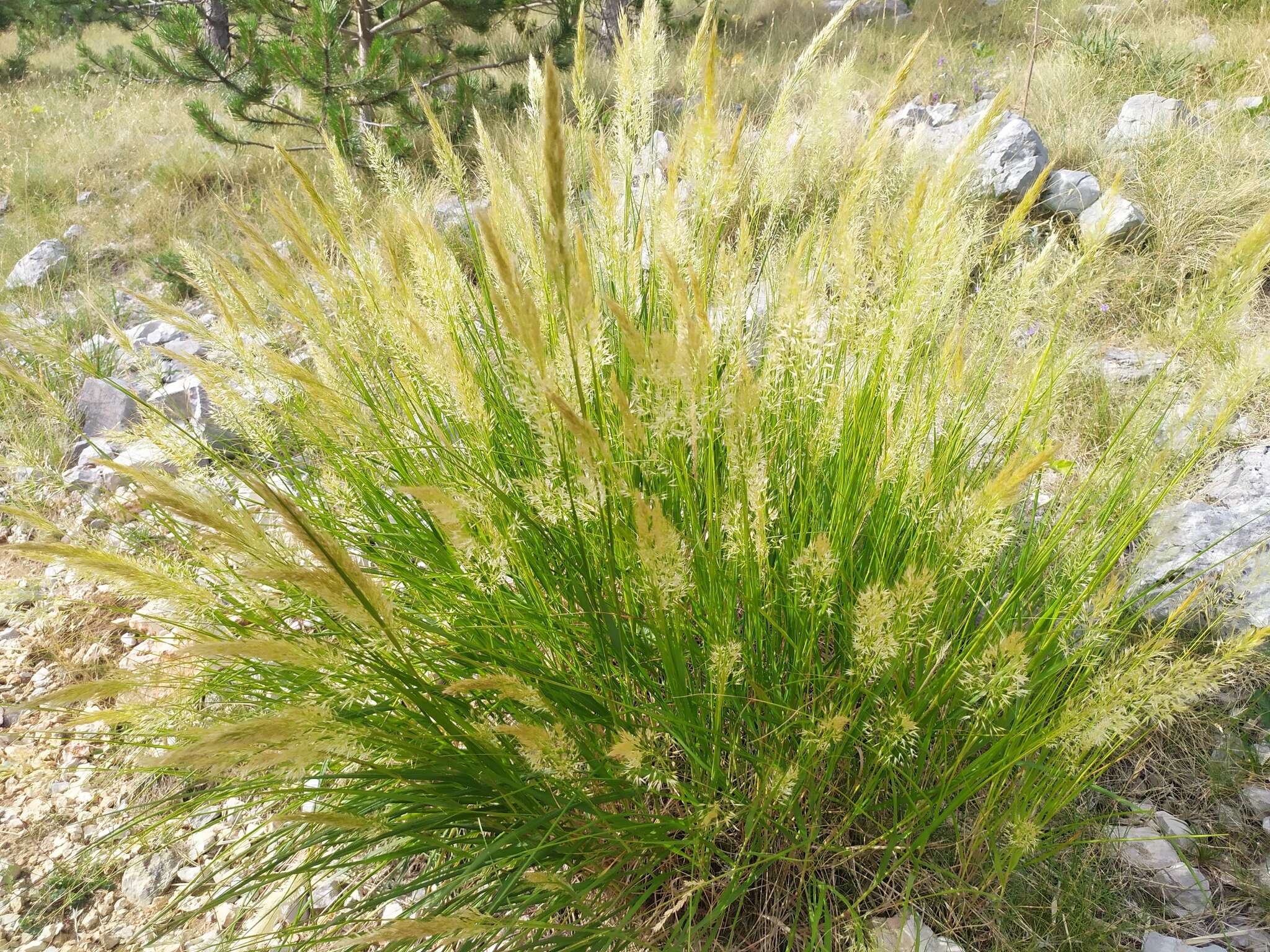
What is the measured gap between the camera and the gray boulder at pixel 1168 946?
1.54 m

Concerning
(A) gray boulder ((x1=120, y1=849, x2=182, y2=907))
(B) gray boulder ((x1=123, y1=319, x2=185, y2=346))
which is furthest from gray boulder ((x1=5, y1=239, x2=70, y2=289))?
(A) gray boulder ((x1=120, y1=849, x2=182, y2=907))

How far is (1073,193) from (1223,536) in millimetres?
3449

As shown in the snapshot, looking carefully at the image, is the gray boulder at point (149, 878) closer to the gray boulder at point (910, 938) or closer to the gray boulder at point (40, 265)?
the gray boulder at point (910, 938)

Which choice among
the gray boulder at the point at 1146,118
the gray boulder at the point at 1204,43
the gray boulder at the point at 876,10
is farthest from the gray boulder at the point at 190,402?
the gray boulder at the point at 876,10

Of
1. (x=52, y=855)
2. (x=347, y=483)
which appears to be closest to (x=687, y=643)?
(x=347, y=483)

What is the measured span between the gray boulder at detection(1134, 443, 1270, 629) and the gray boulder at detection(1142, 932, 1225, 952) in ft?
2.37

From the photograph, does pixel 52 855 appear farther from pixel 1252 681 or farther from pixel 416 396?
pixel 1252 681

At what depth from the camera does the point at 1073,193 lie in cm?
444

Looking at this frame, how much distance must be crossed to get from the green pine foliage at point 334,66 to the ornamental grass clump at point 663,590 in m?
3.38

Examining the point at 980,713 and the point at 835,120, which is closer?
the point at 980,713

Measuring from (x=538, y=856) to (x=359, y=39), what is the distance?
7033mm

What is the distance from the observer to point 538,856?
1.39 m

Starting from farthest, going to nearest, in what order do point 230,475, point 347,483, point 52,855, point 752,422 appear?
point 230,475 < point 52,855 < point 347,483 < point 752,422

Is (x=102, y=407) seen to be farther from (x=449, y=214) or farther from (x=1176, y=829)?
(x=1176, y=829)
